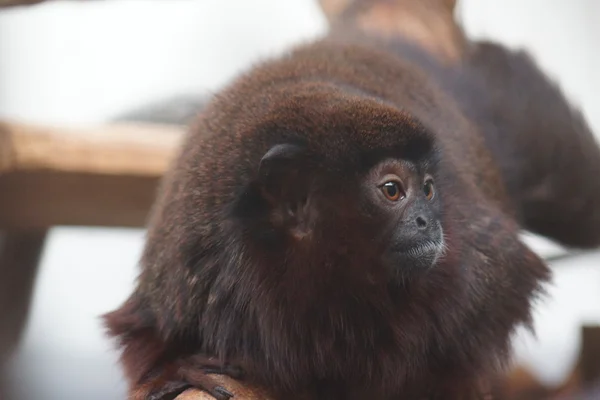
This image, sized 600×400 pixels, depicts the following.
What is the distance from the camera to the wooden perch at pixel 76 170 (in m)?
2.84

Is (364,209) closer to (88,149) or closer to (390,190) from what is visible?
(390,190)

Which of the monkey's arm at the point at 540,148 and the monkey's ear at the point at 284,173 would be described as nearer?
the monkey's ear at the point at 284,173

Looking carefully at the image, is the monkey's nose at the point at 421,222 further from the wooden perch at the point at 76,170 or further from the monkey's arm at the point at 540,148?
the wooden perch at the point at 76,170

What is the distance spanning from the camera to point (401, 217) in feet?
5.65

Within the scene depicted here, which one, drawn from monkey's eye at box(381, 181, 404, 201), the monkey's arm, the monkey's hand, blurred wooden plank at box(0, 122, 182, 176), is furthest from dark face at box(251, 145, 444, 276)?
blurred wooden plank at box(0, 122, 182, 176)

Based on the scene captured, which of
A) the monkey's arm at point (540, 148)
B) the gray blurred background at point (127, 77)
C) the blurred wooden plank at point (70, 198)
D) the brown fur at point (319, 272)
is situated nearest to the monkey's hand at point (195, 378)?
the brown fur at point (319, 272)

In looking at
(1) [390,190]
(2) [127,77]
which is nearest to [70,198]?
(2) [127,77]

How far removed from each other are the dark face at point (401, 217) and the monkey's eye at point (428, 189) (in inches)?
2.8

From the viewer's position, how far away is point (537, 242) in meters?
3.48

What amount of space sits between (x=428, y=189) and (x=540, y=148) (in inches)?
52.6

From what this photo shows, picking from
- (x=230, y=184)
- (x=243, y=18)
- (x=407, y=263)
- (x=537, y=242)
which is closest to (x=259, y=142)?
(x=230, y=184)

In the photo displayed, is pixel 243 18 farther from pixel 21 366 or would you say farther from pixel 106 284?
pixel 21 366

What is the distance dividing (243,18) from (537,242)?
2003 millimetres

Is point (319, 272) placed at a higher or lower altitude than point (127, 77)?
lower
